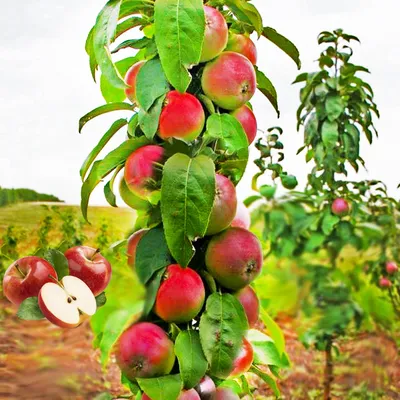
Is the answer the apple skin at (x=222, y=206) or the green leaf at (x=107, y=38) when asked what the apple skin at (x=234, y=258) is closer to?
the apple skin at (x=222, y=206)

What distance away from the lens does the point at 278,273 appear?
1.53m

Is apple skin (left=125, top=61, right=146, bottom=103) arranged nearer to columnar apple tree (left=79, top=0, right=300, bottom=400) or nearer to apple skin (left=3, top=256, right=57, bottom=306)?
columnar apple tree (left=79, top=0, right=300, bottom=400)

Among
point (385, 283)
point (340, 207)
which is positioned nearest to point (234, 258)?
point (340, 207)

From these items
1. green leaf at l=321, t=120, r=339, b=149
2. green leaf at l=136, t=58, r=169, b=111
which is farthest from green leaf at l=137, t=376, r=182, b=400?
green leaf at l=321, t=120, r=339, b=149

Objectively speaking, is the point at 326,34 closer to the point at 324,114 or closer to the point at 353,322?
the point at 324,114

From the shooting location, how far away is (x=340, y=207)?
2.34 meters

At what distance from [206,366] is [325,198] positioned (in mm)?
1657

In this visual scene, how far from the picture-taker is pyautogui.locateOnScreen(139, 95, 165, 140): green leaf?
2.77ft

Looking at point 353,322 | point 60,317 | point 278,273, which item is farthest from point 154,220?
point 353,322

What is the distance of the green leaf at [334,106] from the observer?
2.44m

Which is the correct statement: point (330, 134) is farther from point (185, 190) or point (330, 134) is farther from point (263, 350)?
point (185, 190)

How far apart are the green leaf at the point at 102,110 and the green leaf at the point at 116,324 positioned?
10.7 inches

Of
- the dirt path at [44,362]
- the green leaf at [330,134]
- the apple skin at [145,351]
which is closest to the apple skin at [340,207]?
the green leaf at [330,134]

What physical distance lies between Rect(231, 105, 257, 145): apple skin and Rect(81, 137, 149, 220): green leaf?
140mm
